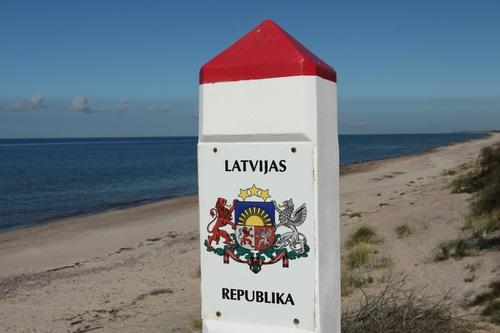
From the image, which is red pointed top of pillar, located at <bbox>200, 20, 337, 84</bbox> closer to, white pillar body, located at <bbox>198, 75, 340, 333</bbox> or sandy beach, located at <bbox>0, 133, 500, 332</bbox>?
white pillar body, located at <bbox>198, 75, 340, 333</bbox>

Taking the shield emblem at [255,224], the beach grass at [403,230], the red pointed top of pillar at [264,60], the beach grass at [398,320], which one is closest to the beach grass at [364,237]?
the beach grass at [403,230]

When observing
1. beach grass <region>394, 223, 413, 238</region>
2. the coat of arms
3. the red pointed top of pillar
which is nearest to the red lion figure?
the coat of arms

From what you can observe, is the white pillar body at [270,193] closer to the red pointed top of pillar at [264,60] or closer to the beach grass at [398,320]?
the red pointed top of pillar at [264,60]

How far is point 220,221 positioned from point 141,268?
8.06m

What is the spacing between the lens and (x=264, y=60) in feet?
7.71

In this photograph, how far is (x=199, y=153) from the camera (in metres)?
2.54

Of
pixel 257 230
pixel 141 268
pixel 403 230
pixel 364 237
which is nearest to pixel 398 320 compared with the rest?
pixel 257 230

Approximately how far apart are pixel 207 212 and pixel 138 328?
4332 millimetres

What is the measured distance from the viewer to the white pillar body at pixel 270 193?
2342mm

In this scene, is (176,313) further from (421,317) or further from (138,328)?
(421,317)

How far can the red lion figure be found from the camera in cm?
247

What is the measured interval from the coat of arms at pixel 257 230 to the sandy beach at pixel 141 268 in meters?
3.57

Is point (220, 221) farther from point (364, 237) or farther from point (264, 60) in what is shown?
point (364, 237)

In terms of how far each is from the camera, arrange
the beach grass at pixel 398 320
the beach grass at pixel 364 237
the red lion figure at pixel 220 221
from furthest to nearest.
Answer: the beach grass at pixel 364 237
the beach grass at pixel 398 320
the red lion figure at pixel 220 221
